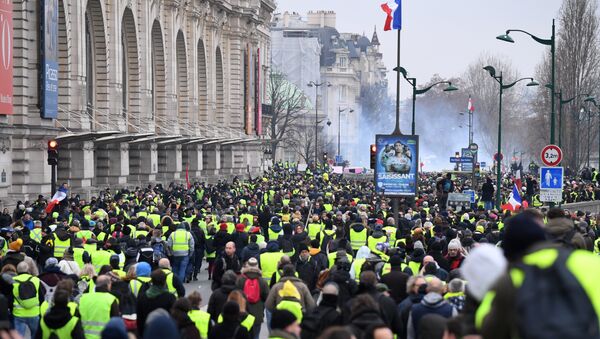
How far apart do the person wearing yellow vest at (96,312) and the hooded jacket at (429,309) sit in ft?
9.30

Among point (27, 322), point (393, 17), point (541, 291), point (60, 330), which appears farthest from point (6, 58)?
point (541, 291)

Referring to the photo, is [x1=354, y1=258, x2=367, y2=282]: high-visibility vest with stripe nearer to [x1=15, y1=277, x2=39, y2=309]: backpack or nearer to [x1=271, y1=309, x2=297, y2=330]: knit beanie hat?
[x1=15, y1=277, x2=39, y2=309]: backpack

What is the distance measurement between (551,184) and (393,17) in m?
12.8

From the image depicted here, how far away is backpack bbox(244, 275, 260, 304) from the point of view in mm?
14656

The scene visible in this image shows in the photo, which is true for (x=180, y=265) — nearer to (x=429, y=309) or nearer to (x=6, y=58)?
(x=429, y=309)

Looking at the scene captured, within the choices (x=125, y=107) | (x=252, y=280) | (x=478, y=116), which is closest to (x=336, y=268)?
(x=252, y=280)

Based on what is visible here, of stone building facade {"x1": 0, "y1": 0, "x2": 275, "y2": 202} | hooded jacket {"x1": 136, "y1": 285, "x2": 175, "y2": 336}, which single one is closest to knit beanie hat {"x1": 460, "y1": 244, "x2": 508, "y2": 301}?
hooded jacket {"x1": 136, "y1": 285, "x2": 175, "y2": 336}

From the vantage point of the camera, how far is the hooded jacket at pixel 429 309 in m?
11.4

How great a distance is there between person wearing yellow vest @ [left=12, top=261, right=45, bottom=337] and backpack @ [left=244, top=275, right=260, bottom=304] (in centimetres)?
A: 230

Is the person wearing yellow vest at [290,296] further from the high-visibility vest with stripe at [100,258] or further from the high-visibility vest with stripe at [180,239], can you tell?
the high-visibility vest with stripe at [180,239]

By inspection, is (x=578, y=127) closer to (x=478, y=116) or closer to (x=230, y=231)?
(x=230, y=231)

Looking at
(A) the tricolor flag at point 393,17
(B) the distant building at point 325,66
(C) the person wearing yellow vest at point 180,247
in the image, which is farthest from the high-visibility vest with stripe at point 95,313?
(B) the distant building at point 325,66

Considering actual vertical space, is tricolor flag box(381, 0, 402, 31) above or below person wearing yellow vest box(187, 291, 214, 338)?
above

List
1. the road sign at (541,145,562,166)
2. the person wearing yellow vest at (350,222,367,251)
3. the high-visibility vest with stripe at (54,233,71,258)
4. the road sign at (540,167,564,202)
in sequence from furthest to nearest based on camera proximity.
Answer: the road sign at (541,145,562,166) → the road sign at (540,167,564,202) → the person wearing yellow vest at (350,222,367,251) → the high-visibility vest with stripe at (54,233,71,258)
